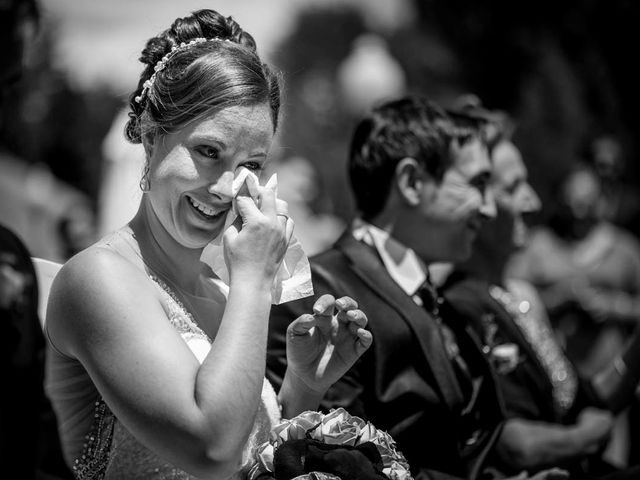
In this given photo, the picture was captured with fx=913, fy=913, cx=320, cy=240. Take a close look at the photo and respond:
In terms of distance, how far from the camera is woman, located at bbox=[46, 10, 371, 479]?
2100 mm

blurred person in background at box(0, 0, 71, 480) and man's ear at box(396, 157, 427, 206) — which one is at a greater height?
blurred person in background at box(0, 0, 71, 480)

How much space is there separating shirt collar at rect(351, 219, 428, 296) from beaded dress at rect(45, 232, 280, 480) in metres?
1.26

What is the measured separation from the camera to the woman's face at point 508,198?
4.82 meters

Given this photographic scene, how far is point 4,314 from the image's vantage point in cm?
199

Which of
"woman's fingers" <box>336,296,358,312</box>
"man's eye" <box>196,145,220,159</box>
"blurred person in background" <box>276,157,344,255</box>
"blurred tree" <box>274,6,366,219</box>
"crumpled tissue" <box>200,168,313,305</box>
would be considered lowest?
"blurred tree" <box>274,6,366,219</box>

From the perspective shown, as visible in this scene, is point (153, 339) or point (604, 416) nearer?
point (153, 339)

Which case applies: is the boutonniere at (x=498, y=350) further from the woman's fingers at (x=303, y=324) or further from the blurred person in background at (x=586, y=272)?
the blurred person in background at (x=586, y=272)

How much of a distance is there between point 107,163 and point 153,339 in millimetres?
4585

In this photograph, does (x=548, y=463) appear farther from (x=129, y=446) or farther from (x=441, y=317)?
(x=129, y=446)

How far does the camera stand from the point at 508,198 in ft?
15.8

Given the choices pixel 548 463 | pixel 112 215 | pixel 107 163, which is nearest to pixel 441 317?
pixel 548 463

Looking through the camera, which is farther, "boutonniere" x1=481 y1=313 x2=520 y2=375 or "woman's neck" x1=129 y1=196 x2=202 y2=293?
"boutonniere" x1=481 y1=313 x2=520 y2=375

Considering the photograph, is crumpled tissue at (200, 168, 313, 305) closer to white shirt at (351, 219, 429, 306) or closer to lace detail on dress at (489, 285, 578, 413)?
white shirt at (351, 219, 429, 306)

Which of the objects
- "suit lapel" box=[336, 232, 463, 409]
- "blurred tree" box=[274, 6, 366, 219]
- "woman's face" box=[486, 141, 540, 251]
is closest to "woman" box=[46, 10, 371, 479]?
"suit lapel" box=[336, 232, 463, 409]
